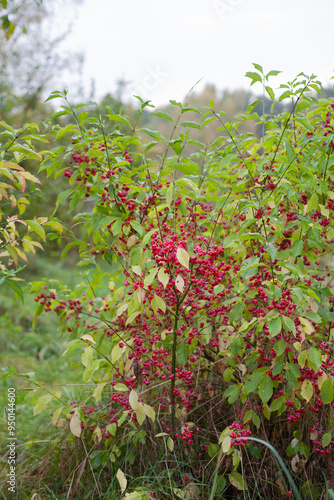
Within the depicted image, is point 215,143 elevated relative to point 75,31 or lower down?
lower down

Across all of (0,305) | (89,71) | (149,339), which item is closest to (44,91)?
(89,71)

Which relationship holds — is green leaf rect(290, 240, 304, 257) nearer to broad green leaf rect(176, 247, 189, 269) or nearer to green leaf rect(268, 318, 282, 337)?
green leaf rect(268, 318, 282, 337)

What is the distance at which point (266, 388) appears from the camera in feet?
5.11

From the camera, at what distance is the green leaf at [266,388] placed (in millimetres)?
1545

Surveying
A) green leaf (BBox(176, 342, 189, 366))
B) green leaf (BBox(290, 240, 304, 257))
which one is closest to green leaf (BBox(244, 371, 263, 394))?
green leaf (BBox(176, 342, 189, 366))

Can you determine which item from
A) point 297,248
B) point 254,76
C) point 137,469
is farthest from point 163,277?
point 137,469

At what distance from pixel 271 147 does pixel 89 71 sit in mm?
6652

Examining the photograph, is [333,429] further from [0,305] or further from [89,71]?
[89,71]

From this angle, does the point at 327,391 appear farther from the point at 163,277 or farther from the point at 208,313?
the point at 163,277

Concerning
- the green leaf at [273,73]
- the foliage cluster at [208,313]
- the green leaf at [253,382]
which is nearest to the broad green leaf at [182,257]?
the foliage cluster at [208,313]

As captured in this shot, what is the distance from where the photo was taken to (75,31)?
684cm

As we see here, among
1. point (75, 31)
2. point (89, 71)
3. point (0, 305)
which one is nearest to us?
point (0, 305)

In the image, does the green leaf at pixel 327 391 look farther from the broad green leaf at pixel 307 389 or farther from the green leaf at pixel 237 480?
the green leaf at pixel 237 480

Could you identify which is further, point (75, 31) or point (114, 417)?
point (75, 31)
